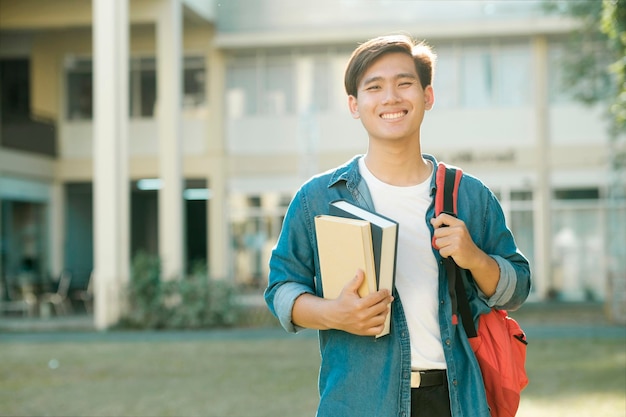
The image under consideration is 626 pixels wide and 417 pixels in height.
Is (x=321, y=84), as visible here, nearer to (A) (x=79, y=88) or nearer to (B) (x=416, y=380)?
(A) (x=79, y=88)

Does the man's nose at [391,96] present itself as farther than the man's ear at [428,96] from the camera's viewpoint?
No

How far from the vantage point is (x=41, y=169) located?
2698cm

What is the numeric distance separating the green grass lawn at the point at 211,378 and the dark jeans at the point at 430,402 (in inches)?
237

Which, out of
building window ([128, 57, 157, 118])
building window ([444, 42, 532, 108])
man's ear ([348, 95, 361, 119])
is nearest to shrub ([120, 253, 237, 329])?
building window ([128, 57, 157, 118])

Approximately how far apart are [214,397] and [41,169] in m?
18.6

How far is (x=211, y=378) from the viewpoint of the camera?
37.7 feet

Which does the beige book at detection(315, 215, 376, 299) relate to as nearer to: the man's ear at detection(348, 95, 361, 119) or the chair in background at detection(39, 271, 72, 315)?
the man's ear at detection(348, 95, 361, 119)

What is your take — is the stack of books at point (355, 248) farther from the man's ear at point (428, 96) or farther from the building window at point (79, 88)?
the building window at point (79, 88)

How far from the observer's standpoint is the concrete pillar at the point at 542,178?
26.6 m

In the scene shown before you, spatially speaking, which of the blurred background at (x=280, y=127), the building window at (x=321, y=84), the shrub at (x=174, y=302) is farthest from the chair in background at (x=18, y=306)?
the building window at (x=321, y=84)

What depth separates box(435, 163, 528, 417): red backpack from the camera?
276cm

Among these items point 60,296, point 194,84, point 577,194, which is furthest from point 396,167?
point 194,84

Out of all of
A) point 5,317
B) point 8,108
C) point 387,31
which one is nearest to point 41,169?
point 8,108

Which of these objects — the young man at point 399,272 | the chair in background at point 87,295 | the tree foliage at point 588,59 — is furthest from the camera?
the chair in background at point 87,295
